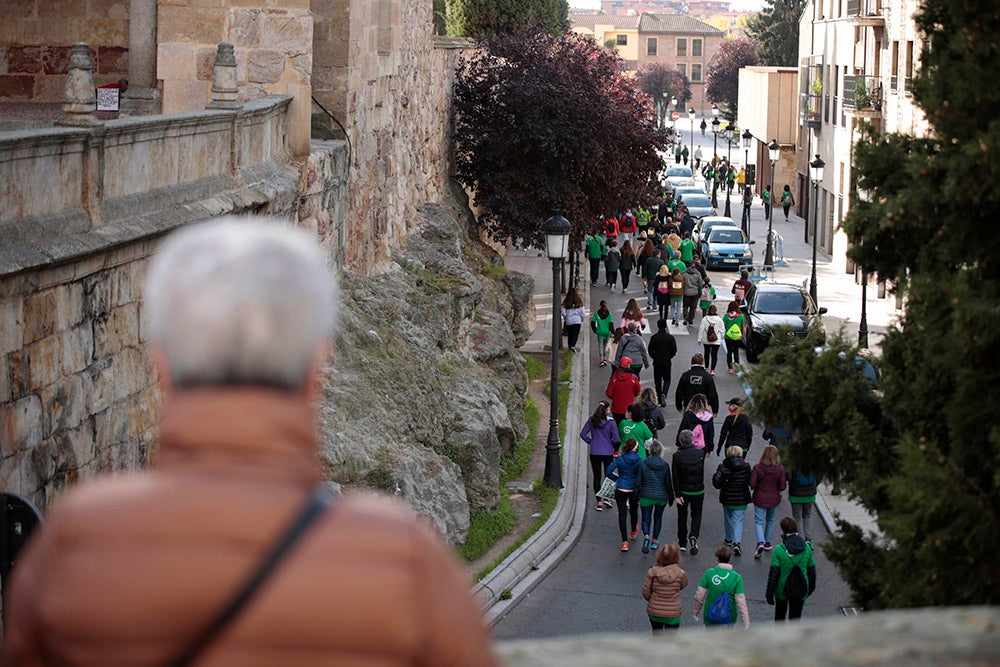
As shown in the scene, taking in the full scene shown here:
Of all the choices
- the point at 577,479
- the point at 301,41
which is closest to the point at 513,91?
the point at 577,479

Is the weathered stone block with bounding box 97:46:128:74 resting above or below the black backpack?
above

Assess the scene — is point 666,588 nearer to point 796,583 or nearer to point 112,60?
point 796,583

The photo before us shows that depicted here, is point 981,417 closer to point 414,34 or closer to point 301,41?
point 301,41

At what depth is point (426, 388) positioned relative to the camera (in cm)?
1611

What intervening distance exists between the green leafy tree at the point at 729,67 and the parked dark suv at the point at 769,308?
77.6 meters

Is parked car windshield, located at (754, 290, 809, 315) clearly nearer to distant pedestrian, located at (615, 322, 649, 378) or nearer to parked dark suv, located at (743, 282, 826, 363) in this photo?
parked dark suv, located at (743, 282, 826, 363)

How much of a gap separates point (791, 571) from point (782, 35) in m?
77.6

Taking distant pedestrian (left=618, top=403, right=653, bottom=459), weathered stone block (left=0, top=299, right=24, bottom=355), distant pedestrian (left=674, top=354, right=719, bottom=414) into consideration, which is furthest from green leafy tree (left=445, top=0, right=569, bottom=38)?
weathered stone block (left=0, top=299, right=24, bottom=355)

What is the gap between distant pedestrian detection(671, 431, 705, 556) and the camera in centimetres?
1575

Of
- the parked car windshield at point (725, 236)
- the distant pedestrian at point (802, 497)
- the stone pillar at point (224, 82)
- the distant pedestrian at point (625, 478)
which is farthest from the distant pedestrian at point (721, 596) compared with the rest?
the parked car windshield at point (725, 236)

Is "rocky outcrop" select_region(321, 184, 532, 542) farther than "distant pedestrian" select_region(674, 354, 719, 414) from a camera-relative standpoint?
No

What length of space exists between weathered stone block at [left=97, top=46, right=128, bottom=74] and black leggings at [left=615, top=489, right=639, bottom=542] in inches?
255

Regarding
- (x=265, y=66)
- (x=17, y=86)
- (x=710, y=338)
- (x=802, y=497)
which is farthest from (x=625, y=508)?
(x=710, y=338)

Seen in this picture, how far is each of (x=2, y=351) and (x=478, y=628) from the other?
5.81m
